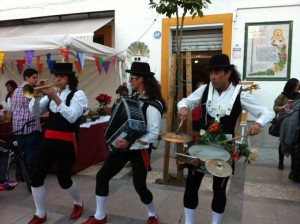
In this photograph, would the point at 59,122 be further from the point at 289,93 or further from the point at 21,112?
the point at 289,93

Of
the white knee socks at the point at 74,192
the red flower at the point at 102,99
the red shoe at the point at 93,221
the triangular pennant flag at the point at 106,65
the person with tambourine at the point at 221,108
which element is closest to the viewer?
the person with tambourine at the point at 221,108

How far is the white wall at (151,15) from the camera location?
7988 mm

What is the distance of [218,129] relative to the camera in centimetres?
289

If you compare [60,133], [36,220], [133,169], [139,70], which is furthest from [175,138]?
[36,220]

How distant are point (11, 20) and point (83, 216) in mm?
9310

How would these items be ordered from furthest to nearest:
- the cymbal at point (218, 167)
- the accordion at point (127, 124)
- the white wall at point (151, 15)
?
the white wall at point (151, 15)
the accordion at point (127, 124)
the cymbal at point (218, 167)

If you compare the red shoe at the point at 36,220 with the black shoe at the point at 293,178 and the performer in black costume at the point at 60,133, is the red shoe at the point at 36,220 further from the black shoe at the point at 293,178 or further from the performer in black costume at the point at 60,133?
the black shoe at the point at 293,178

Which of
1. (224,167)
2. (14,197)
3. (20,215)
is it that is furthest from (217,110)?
(14,197)

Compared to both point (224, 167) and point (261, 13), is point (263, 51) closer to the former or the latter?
point (261, 13)

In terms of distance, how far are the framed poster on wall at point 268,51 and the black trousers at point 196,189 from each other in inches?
225

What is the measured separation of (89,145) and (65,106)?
2.99 meters

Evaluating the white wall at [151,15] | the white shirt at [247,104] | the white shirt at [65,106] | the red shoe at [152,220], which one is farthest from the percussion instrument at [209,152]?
the white wall at [151,15]

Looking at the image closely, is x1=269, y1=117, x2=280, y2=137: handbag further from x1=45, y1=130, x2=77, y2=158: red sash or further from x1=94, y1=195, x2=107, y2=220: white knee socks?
x1=45, y1=130, x2=77, y2=158: red sash

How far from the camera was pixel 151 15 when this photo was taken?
9195mm
